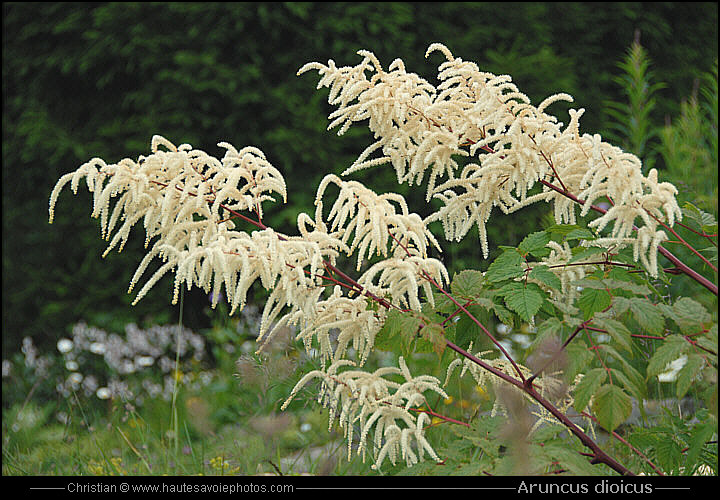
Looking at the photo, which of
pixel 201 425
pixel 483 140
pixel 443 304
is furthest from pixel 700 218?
pixel 201 425

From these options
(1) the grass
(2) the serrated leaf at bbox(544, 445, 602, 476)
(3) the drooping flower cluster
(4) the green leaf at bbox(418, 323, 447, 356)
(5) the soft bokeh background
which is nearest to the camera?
(2) the serrated leaf at bbox(544, 445, 602, 476)

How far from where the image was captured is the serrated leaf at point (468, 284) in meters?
1.75

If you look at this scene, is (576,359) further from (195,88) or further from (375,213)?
(195,88)

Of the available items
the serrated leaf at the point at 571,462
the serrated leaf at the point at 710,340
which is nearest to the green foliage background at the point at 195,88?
the serrated leaf at the point at 710,340

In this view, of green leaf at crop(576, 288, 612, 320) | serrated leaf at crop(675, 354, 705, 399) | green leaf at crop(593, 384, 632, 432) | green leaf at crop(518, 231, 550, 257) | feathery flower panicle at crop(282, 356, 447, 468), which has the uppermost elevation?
green leaf at crop(518, 231, 550, 257)

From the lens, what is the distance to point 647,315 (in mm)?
1463

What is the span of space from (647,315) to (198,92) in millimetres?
4418

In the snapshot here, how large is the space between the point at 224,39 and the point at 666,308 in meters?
4.44

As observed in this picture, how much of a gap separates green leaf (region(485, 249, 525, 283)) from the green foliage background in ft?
10.1

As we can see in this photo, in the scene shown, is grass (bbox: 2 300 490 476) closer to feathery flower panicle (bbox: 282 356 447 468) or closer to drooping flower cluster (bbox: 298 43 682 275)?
feathery flower panicle (bbox: 282 356 447 468)

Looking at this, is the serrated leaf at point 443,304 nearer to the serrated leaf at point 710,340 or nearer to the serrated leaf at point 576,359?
the serrated leaf at point 576,359

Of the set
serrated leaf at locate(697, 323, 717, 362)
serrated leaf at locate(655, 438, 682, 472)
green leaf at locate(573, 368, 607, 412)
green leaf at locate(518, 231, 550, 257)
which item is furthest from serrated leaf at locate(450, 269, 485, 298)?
serrated leaf at locate(655, 438, 682, 472)

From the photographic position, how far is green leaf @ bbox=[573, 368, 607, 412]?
146 centimetres

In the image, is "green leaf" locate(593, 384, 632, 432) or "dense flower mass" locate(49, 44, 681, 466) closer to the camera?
"green leaf" locate(593, 384, 632, 432)
